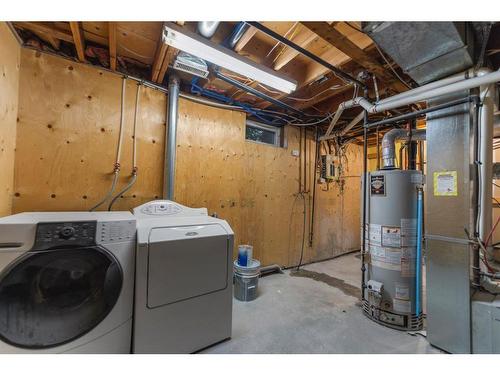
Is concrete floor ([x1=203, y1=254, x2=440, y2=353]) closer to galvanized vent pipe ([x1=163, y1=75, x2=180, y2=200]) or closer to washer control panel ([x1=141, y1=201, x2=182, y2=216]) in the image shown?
washer control panel ([x1=141, y1=201, x2=182, y2=216])

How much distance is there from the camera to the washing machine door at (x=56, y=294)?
3.82ft

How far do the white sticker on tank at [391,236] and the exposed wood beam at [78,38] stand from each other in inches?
121

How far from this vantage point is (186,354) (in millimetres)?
1523

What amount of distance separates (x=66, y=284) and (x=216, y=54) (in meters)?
1.96

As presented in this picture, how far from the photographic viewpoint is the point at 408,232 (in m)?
1.99

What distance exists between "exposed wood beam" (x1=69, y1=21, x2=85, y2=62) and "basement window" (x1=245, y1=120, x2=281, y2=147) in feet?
6.57

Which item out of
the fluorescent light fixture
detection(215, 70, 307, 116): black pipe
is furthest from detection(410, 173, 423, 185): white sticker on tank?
detection(215, 70, 307, 116): black pipe

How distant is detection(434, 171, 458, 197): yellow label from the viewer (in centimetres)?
164

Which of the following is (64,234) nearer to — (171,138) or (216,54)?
(171,138)

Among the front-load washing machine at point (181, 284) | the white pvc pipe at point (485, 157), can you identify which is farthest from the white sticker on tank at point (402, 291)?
the front-load washing machine at point (181, 284)

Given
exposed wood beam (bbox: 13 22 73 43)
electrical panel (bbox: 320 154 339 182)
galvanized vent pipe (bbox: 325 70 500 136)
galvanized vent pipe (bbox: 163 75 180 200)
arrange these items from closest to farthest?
galvanized vent pipe (bbox: 325 70 500 136)
exposed wood beam (bbox: 13 22 73 43)
galvanized vent pipe (bbox: 163 75 180 200)
electrical panel (bbox: 320 154 339 182)

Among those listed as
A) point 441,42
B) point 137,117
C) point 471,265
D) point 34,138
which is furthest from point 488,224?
point 34,138

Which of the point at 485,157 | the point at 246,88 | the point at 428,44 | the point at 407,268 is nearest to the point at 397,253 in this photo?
the point at 407,268

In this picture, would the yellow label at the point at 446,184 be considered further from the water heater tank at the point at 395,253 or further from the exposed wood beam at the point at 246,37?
the exposed wood beam at the point at 246,37
